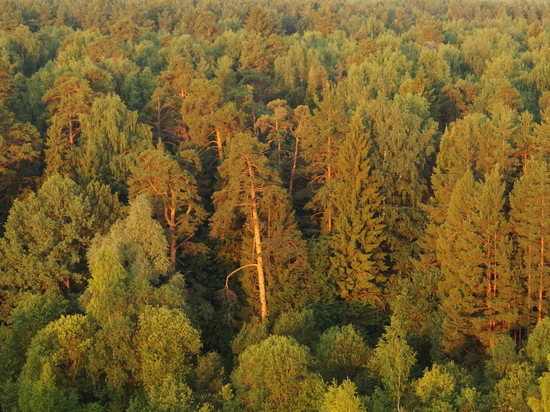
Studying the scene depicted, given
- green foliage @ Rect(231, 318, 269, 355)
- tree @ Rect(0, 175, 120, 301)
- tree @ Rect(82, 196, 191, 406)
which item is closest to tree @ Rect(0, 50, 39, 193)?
tree @ Rect(0, 175, 120, 301)

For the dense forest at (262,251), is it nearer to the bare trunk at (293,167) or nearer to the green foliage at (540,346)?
the green foliage at (540,346)

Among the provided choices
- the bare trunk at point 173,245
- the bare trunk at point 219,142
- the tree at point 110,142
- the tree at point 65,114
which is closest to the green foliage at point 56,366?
the bare trunk at point 173,245

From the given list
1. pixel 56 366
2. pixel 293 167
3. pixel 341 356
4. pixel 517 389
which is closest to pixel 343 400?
pixel 341 356

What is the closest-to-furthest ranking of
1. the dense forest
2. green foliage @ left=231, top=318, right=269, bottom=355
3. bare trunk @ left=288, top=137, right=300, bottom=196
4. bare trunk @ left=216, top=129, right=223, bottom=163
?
the dense forest → green foliage @ left=231, top=318, right=269, bottom=355 → bare trunk @ left=216, top=129, right=223, bottom=163 → bare trunk @ left=288, top=137, right=300, bottom=196

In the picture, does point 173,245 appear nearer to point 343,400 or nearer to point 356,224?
point 356,224

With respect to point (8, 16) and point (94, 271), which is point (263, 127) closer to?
point (94, 271)

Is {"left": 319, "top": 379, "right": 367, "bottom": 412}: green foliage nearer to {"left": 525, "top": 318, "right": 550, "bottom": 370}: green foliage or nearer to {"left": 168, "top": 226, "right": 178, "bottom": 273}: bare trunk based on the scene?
{"left": 525, "top": 318, "right": 550, "bottom": 370}: green foliage
